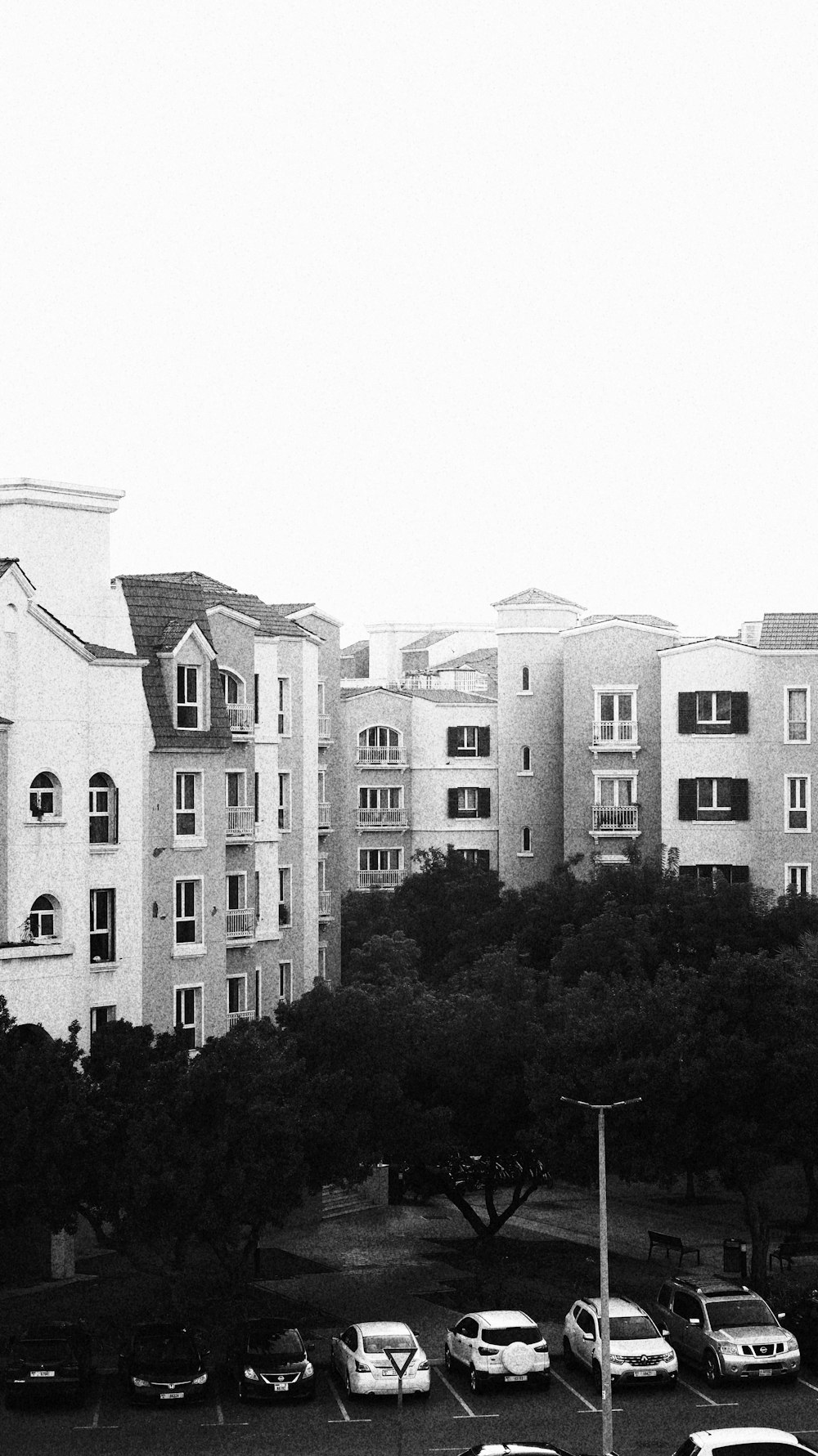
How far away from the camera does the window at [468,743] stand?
84.5 meters

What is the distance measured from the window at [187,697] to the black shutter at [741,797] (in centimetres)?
2701

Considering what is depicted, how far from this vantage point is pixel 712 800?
227ft

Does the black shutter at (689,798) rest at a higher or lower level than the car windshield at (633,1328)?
higher

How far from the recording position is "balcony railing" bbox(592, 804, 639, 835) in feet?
238

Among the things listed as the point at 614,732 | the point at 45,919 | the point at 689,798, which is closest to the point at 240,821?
the point at 45,919

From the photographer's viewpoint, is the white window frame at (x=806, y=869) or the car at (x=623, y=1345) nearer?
the car at (x=623, y=1345)

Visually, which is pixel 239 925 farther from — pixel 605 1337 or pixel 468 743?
pixel 468 743

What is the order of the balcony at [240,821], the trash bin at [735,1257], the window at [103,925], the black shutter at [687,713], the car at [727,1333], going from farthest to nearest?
the black shutter at [687,713] → the balcony at [240,821] → the window at [103,925] → the trash bin at [735,1257] → the car at [727,1333]

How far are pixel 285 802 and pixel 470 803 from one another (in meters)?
29.2

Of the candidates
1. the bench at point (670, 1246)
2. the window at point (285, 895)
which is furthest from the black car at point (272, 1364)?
the window at point (285, 895)

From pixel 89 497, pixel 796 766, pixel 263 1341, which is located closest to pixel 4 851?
pixel 89 497

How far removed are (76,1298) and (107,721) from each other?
43.5 feet

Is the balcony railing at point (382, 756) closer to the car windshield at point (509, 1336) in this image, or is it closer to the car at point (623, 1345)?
the car at point (623, 1345)

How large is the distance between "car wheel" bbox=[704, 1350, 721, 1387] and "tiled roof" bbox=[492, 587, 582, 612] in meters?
44.5
